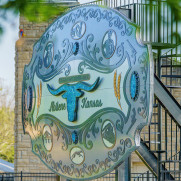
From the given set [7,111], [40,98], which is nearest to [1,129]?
[7,111]

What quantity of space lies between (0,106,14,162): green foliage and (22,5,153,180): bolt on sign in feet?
81.4

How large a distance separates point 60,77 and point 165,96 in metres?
1.78

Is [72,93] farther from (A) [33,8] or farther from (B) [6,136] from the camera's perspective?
(B) [6,136]

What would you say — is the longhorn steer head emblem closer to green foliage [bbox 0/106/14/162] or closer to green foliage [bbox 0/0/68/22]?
green foliage [bbox 0/0/68/22]

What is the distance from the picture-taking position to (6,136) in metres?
35.5

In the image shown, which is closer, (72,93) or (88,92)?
(88,92)

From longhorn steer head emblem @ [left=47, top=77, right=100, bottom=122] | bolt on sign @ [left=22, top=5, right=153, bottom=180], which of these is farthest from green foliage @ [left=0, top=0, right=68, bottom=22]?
longhorn steer head emblem @ [left=47, top=77, right=100, bottom=122]

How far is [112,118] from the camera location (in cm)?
791

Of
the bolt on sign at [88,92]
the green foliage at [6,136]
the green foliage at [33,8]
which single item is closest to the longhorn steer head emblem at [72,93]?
the bolt on sign at [88,92]

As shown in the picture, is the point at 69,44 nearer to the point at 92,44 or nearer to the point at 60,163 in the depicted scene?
the point at 92,44

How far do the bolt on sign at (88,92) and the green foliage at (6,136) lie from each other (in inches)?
977

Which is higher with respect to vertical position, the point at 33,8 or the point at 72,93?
the point at 33,8

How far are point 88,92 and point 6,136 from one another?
27.9m

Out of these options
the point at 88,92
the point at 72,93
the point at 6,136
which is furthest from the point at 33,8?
the point at 6,136
